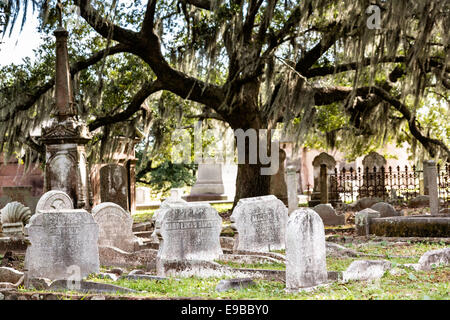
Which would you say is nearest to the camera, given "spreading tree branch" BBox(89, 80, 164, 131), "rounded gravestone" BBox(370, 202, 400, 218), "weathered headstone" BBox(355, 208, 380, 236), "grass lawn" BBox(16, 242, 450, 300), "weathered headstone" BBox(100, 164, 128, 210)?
"grass lawn" BBox(16, 242, 450, 300)

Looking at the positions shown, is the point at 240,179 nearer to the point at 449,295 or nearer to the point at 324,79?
the point at 324,79

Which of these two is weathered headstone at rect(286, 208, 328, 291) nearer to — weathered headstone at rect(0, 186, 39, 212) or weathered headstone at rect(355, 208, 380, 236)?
weathered headstone at rect(355, 208, 380, 236)

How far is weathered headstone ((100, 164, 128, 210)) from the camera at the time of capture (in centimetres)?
1667

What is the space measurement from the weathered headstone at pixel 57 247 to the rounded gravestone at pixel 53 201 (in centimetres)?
307

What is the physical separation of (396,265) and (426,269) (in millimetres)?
423

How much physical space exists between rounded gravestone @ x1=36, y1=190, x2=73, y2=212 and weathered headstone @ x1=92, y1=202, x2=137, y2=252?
1230 mm

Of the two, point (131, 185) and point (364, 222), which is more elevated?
point (131, 185)

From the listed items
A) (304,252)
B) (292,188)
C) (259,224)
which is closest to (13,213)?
(259,224)

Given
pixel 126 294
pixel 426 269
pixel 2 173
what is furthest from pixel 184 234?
pixel 2 173

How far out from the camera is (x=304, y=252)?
6.63 m

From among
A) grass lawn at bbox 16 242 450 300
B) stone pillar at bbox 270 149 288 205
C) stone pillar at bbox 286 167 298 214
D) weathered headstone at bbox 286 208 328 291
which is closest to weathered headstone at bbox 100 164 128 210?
stone pillar at bbox 286 167 298 214

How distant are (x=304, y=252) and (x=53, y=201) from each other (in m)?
6.71

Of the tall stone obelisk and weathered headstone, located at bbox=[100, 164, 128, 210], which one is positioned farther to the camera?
weathered headstone, located at bbox=[100, 164, 128, 210]

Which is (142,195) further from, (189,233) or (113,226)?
(189,233)
